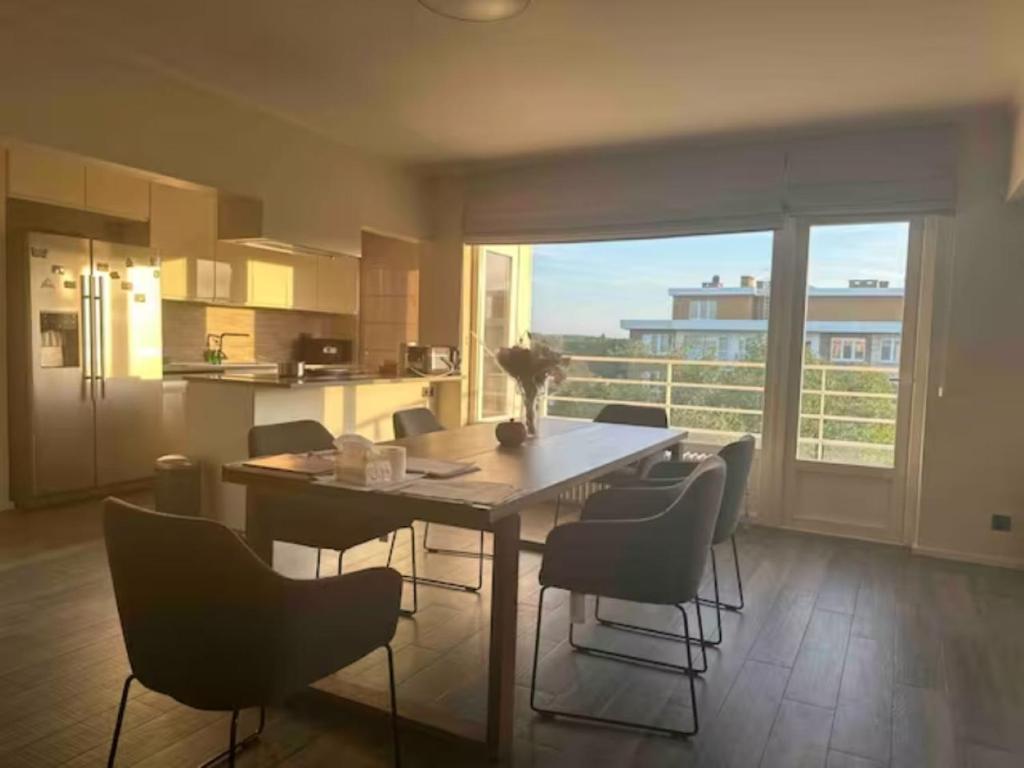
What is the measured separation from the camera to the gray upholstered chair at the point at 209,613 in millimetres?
1521

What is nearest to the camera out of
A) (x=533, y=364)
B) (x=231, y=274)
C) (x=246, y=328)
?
(x=533, y=364)

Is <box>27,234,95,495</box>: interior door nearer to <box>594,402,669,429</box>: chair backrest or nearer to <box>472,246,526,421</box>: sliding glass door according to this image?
<box>472,246,526,421</box>: sliding glass door

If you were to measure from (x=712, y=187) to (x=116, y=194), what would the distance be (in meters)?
4.15

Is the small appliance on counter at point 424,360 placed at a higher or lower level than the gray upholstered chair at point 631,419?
higher

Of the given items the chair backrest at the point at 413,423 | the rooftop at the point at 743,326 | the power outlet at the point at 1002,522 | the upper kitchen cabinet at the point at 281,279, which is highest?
the upper kitchen cabinet at the point at 281,279

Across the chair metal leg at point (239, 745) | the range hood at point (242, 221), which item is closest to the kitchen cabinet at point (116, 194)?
the range hood at point (242, 221)

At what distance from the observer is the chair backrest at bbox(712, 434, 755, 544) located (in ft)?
9.38

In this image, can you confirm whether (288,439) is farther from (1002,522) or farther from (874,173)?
(1002,522)

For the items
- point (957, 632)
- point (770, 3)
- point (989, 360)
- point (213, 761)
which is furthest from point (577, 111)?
point (213, 761)

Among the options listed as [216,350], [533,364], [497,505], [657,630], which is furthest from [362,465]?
[216,350]

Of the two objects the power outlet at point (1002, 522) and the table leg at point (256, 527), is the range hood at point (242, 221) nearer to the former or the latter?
the table leg at point (256, 527)

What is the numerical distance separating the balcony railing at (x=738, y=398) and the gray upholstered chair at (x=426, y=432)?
85cm

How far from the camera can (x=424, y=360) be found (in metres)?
5.27

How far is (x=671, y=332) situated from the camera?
17.2 feet
